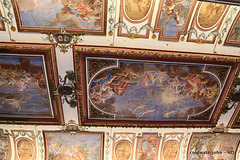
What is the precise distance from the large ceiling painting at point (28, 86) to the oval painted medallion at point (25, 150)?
144 cm

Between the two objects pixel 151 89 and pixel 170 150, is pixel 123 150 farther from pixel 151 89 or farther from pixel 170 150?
pixel 151 89

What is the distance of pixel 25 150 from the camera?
870 cm

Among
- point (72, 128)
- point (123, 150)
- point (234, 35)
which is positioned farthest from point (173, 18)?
point (123, 150)

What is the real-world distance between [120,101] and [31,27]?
14.8 ft

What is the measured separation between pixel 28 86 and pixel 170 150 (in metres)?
7.55

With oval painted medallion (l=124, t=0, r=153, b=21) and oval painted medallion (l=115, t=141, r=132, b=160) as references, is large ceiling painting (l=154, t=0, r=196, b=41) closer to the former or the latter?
oval painted medallion (l=124, t=0, r=153, b=21)

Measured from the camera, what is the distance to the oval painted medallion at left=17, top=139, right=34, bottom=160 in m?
8.63

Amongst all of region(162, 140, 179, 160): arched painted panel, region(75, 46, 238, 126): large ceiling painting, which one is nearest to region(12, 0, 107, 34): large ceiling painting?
region(75, 46, 238, 126): large ceiling painting

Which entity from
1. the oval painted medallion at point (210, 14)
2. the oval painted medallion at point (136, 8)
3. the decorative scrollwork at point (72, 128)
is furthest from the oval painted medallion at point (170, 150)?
the oval painted medallion at point (136, 8)

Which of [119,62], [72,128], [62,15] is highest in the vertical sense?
[62,15]

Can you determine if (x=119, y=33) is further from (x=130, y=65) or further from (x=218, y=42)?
(x=218, y=42)

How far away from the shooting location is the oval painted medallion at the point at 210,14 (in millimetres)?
6352

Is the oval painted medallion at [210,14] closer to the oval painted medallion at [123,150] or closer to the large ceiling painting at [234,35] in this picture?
the large ceiling painting at [234,35]

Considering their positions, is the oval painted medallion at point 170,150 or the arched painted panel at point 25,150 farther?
the oval painted medallion at point 170,150
